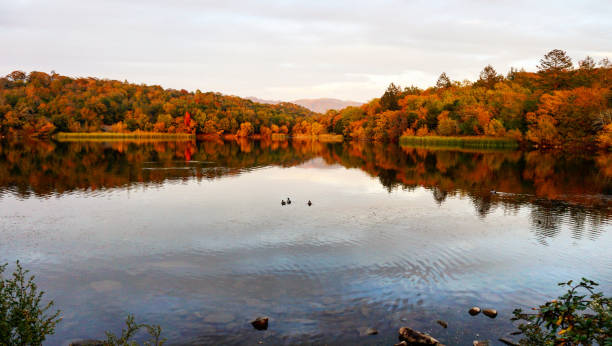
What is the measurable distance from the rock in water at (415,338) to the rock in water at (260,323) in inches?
126

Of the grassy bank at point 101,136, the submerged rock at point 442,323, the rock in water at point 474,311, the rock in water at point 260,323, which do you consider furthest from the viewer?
the grassy bank at point 101,136

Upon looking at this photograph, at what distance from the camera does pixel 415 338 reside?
8.60m

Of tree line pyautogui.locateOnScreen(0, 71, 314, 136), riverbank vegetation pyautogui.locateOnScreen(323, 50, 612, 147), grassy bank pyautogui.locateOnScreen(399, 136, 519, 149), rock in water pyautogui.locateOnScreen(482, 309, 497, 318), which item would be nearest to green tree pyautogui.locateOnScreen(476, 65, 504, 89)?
riverbank vegetation pyautogui.locateOnScreen(323, 50, 612, 147)

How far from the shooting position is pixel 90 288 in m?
11.4

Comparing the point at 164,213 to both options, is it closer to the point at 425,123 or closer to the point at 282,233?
the point at 282,233

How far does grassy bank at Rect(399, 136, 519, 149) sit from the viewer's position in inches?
3231

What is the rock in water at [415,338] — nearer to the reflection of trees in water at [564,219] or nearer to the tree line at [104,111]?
the reflection of trees in water at [564,219]

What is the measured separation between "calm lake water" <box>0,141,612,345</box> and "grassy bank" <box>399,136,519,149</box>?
5602 centimetres

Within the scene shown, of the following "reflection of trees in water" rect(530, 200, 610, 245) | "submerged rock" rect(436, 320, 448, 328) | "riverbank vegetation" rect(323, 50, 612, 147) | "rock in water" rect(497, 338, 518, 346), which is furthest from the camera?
"riverbank vegetation" rect(323, 50, 612, 147)

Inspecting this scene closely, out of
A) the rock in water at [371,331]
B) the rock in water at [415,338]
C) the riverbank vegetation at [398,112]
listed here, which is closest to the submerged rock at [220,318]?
the rock in water at [371,331]

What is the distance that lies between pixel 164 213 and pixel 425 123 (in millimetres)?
98319

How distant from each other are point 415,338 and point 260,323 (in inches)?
143

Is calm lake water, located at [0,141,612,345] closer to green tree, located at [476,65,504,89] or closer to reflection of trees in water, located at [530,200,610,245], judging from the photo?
reflection of trees in water, located at [530,200,610,245]

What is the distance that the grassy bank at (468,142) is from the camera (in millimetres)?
82062
